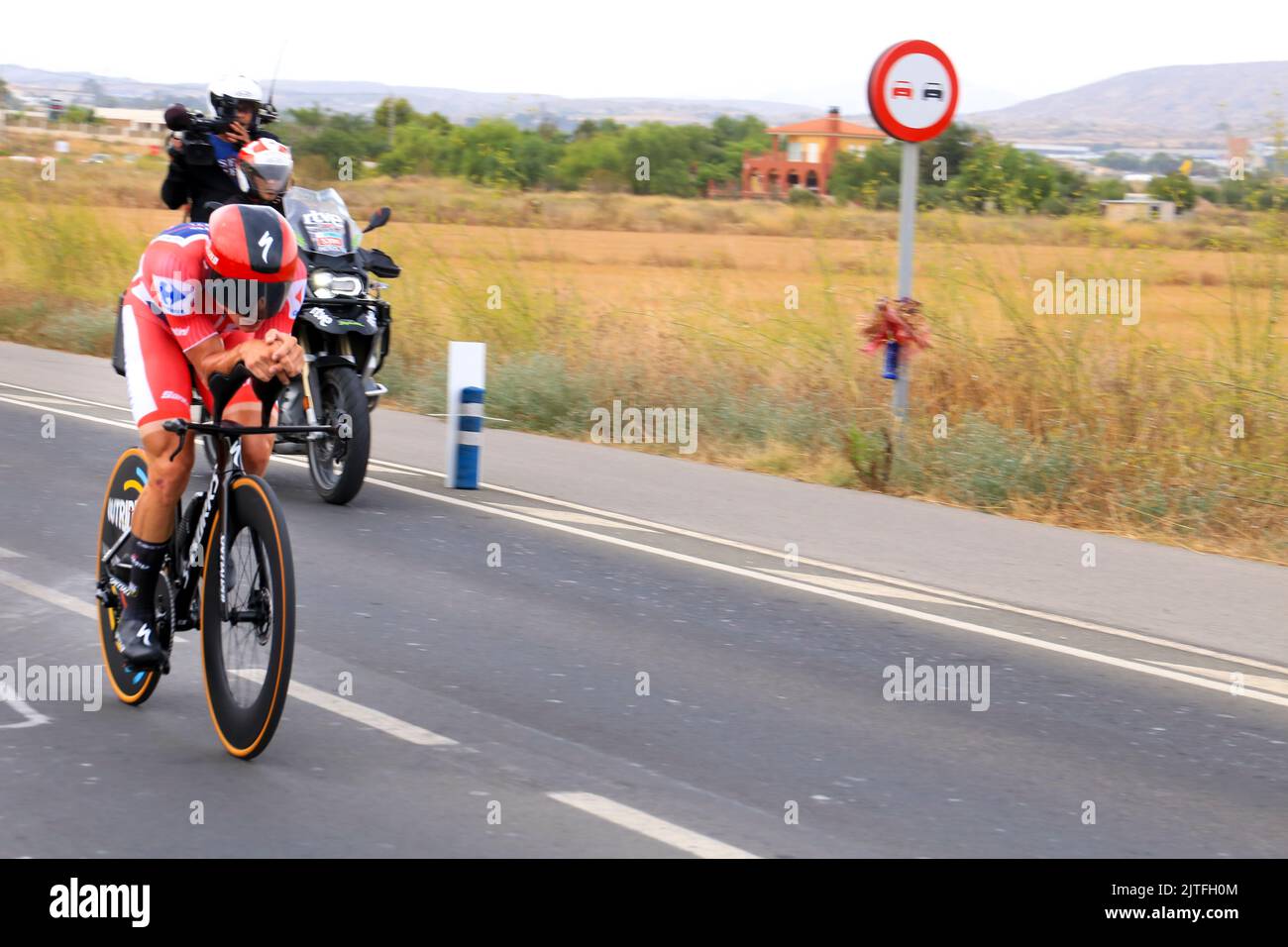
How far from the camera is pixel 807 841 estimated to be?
534 centimetres

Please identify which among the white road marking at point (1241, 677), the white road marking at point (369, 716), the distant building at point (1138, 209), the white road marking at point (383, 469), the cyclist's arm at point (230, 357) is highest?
the distant building at point (1138, 209)

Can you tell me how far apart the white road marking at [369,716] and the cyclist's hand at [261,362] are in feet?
4.85

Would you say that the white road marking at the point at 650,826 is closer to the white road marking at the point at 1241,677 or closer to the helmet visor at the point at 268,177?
the helmet visor at the point at 268,177

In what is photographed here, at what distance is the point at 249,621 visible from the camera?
5617mm

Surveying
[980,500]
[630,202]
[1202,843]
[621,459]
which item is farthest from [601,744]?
[630,202]

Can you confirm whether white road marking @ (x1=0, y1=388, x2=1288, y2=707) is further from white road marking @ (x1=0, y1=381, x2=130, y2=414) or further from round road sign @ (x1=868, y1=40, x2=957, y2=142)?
white road marking @ (x1=0, y1=381, x2=130, y2=414)

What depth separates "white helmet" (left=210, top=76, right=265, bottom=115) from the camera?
25.5 ft

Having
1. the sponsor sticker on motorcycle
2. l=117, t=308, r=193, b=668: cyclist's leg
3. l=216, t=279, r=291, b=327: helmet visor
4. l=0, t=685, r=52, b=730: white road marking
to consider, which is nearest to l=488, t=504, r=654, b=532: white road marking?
the sponsor sticker on motorcycle

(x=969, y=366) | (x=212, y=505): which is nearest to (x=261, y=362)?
(x=212, y=505)

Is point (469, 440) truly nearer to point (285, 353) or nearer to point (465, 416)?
point (465, 416)

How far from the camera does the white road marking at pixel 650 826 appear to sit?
5199mm

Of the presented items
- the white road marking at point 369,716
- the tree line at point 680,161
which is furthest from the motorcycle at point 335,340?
the white road marking at point 369,716

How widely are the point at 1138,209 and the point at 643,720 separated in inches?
356

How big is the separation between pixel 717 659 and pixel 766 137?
51.5 m
